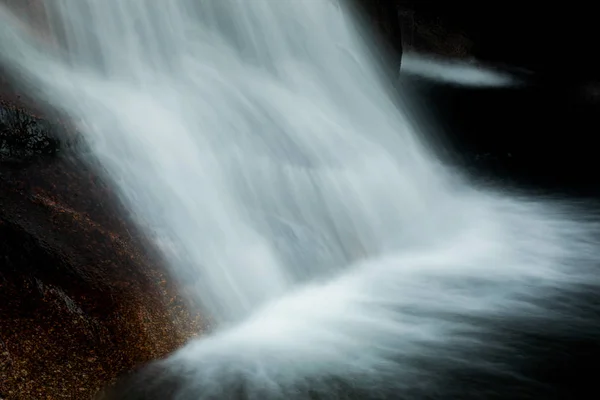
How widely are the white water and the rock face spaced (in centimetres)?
18

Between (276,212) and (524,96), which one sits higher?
(524,96)

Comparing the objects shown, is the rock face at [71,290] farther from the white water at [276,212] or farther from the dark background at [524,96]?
the dark background at [524,96]

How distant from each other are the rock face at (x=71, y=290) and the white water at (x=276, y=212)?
0.18 meters

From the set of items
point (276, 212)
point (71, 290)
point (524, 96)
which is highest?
point (524, 96)

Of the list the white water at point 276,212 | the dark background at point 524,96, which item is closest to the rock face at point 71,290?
the white water at point 276,212

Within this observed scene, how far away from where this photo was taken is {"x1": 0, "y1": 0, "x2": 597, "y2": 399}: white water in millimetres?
3270

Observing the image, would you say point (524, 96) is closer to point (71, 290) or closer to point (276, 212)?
point (276, 212)

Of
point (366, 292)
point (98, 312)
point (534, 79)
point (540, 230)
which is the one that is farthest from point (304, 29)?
point (534, 79)

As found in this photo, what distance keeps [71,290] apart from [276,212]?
1.66 m

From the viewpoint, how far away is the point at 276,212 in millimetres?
4129

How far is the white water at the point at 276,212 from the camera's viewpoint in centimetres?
327

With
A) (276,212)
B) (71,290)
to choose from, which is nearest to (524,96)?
(276,212)

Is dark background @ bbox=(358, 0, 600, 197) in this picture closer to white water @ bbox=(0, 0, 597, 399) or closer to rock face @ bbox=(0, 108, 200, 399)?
white water @ bbox=(0, 0, 597, 399)

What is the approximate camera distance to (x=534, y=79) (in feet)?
43.6
